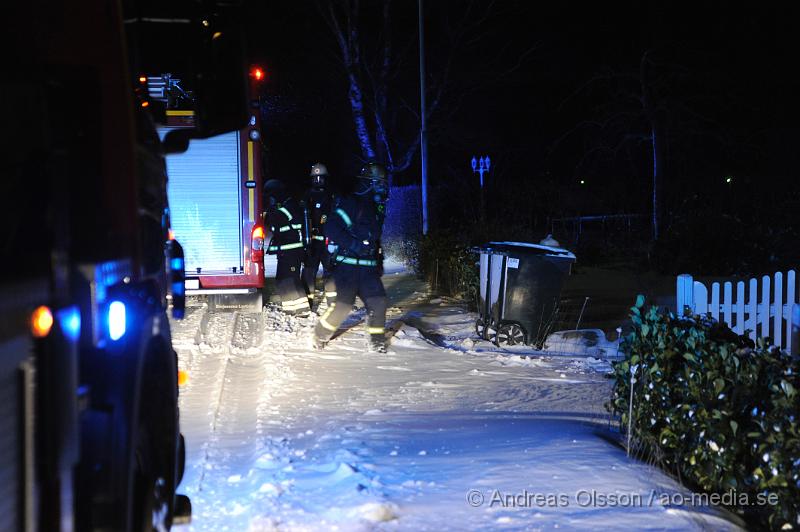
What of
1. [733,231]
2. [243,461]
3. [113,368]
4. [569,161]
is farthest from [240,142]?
[569,161]

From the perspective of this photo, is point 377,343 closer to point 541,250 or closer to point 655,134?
point 541,250

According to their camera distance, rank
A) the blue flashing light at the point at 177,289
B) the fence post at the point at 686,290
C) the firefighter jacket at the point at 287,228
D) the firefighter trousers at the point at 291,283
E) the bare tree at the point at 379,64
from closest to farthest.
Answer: the blue flashing light at the point at 177,289 → the fence post at the point at 686,290 → the firefighter trousers at the point at 291,283 → the firefighter jacket at the point at 287,228 → the bare tree at the point at 379,64

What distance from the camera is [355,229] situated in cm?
862

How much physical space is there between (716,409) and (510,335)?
5518mm

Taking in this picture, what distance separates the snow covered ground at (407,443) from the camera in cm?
416

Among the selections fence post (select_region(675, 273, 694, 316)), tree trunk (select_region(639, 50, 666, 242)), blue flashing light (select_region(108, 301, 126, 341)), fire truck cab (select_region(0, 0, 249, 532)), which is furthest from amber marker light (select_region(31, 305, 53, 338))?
tree trunk (select_region(639, 50, 666, 242))

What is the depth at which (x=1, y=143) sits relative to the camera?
2256mm

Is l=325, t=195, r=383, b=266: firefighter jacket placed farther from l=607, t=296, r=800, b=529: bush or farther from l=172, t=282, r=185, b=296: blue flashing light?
l=172, t=282, r=185, b=296: blue flashing light

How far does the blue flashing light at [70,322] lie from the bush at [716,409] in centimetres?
327

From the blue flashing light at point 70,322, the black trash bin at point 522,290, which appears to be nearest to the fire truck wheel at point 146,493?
the blue flashing light at point 70,322

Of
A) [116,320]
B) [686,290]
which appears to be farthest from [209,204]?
[116,320]

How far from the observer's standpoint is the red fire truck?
10969mm

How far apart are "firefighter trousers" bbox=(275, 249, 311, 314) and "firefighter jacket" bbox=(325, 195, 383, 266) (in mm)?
2862

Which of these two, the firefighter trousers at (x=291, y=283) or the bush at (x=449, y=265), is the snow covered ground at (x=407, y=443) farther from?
the bush at (x=449, y=265)
